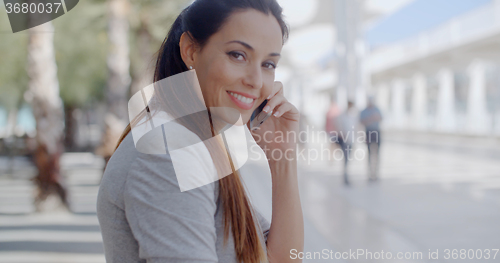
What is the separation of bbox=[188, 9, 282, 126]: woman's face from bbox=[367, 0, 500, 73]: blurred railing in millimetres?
17842

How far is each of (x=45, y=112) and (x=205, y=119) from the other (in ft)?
20.7

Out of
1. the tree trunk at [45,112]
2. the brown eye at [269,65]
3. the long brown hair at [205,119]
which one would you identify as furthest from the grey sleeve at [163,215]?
the tree trunk at [45,112]

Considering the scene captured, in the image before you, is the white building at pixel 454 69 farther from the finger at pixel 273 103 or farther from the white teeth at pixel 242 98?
the white teeth at pixel 242 98

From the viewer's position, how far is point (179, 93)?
1.20 metres

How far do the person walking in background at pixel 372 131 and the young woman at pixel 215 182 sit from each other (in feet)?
24.6

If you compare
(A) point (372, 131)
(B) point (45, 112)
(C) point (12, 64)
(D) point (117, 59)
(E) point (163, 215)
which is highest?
(C) point (12, 64)

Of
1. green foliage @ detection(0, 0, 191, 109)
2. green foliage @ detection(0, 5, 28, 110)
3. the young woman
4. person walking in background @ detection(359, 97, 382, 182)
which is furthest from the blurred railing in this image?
the young woman

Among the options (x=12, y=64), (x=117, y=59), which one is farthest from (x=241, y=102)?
(x=12, y=64)

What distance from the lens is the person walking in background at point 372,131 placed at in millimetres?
8664

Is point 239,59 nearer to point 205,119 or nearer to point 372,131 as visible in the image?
point 205,119

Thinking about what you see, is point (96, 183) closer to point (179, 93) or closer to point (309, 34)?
point (179, 93)

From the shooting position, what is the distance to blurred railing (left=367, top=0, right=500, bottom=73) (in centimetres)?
1703

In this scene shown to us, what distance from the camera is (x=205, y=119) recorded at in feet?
3.88

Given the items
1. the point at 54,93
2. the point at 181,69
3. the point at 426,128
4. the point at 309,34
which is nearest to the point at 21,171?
the point at 54,93
